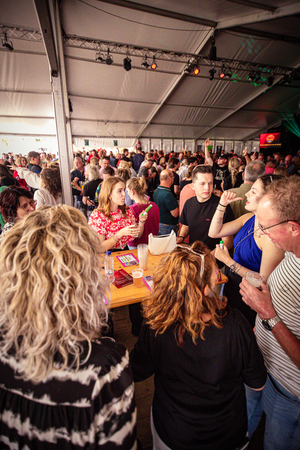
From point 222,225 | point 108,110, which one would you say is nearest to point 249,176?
point 222,225

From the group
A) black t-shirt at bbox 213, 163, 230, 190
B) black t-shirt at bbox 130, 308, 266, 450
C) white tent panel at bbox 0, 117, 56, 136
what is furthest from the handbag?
white tent panel at bbox 0, 117, 56, 136

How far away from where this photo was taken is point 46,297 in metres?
0.65

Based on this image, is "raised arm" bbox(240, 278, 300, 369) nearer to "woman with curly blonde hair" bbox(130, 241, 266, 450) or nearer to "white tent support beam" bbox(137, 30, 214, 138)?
"woman with curly blonde hair" bbox(130, 241, 266, 450)

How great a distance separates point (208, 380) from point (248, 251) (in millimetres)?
1252

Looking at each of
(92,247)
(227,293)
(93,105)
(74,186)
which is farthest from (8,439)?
(93,105)

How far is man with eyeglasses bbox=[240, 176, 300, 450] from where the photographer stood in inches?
41.5

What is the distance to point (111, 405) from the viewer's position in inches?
26.0

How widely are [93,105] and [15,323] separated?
12.0 metres

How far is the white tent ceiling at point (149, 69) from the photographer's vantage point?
207 inches

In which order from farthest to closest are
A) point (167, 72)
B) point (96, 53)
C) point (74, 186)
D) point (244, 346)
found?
1. point (167, 72)
2. point (96, 53)
3. point (74, 186)
4. point (244, 346)

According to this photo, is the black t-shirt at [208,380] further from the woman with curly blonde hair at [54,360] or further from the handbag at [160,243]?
the handbag at [160,243]

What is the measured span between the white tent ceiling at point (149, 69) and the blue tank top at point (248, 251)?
3184 mm

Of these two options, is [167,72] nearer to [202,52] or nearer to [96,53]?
[202,52]

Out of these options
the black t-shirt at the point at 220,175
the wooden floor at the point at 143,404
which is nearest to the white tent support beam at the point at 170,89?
the black t-shirt at the point at 220,175
